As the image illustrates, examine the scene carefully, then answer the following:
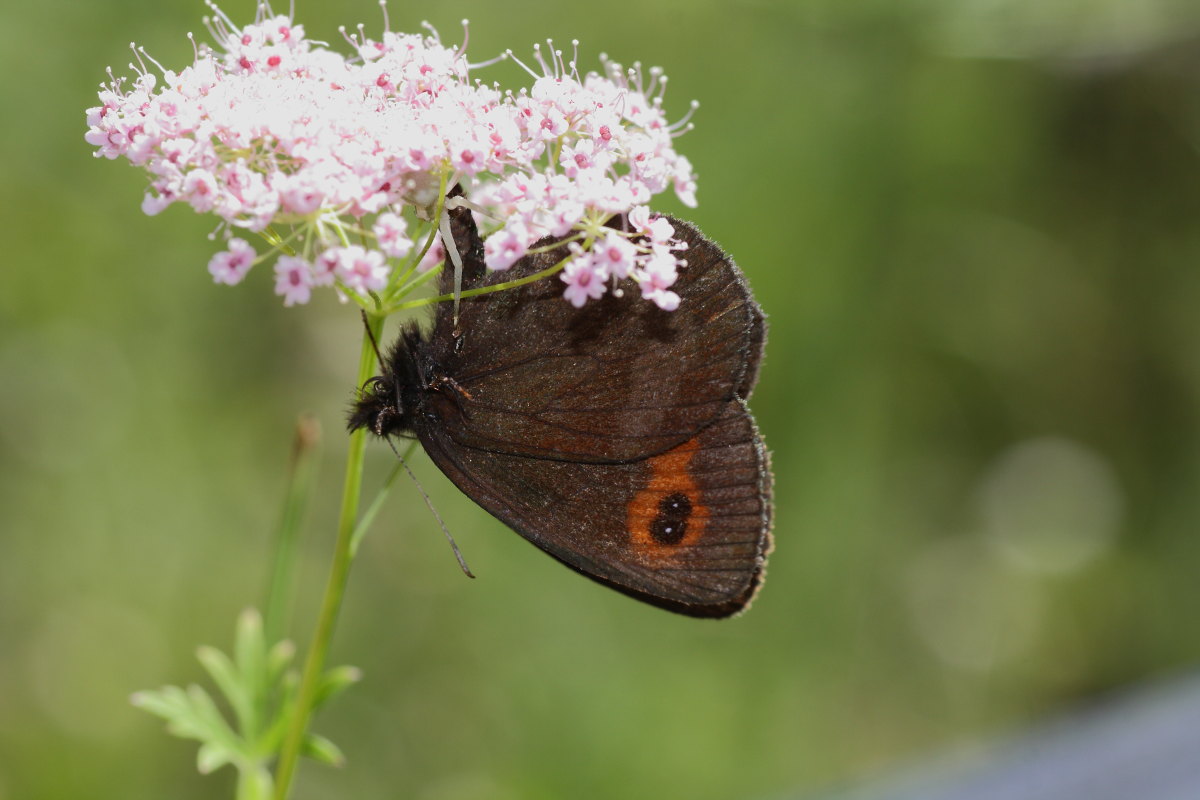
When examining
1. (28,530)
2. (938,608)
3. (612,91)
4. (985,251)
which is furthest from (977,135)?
(28,530)

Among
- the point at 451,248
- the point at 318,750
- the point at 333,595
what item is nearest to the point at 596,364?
the point at 451,248

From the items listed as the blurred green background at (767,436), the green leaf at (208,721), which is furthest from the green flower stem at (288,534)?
the blurred green background at (767,436)

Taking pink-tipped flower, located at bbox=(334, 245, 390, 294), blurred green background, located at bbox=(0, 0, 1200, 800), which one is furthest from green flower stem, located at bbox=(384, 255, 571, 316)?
blurred green background, located at bbox=(0, 0, 1200, 800)

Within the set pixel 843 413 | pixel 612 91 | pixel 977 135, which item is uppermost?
pixel 977 135

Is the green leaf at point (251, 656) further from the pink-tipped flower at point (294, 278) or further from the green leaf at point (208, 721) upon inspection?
the pink-tipped flower at point (294, 278)

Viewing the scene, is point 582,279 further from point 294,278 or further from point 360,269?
point 294,278

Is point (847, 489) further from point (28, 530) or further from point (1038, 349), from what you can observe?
point (28, 530)

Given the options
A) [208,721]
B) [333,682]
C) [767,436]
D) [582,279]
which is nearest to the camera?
[582,279]

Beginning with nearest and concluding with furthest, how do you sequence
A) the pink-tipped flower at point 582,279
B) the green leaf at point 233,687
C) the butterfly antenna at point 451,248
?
the pink-tipped flower at point 582,279, the butterfly antenna at point 451,248, the green leaf at point 233,687
